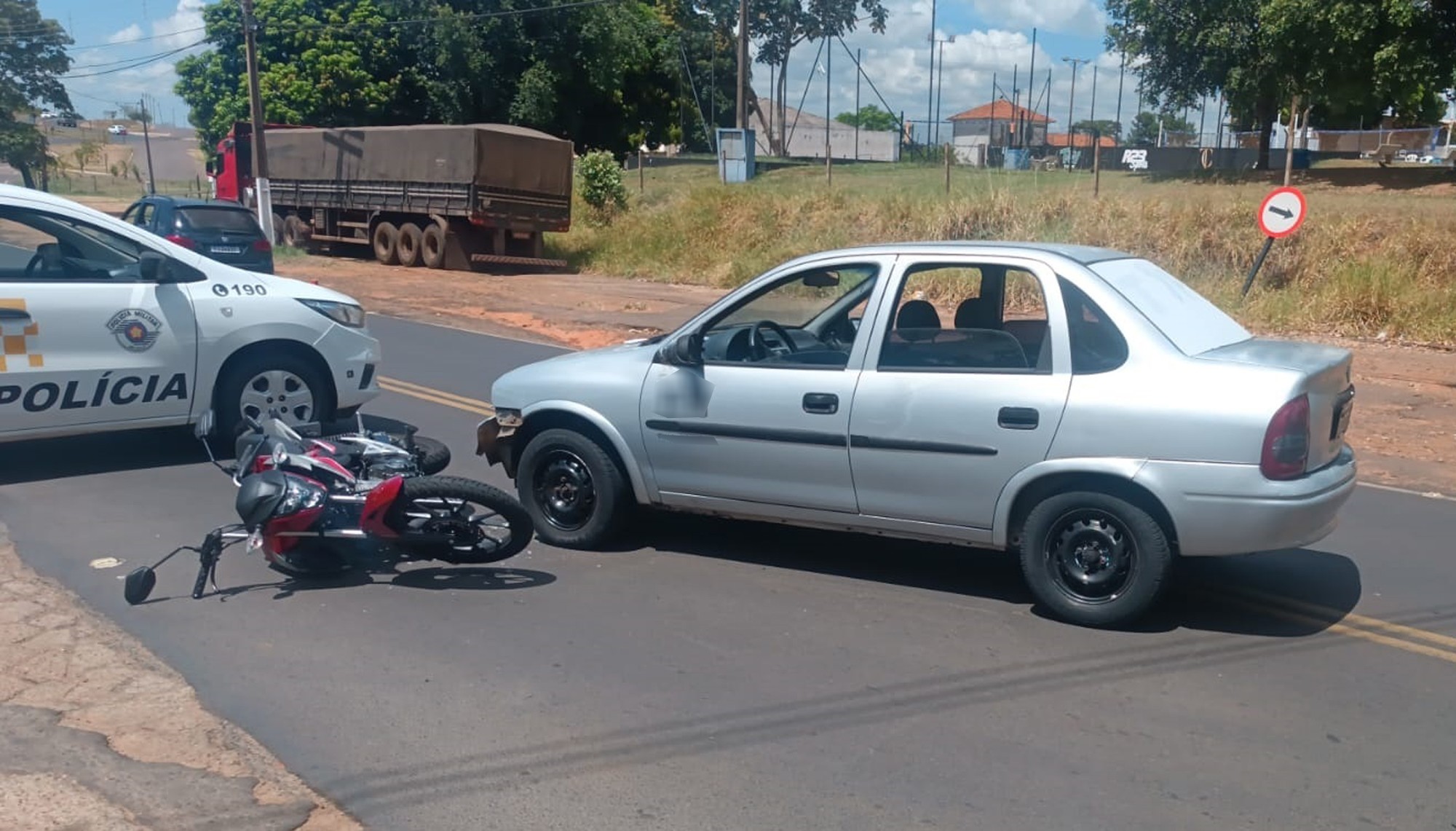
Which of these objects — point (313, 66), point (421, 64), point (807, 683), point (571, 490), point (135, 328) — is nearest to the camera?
point (807, 683)

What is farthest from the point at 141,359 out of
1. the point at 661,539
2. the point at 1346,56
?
the point at 1346,56

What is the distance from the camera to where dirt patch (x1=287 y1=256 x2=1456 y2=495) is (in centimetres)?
1047


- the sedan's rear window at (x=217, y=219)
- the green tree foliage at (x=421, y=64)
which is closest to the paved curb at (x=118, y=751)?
the sedan's rear window at (x=217, y=219)

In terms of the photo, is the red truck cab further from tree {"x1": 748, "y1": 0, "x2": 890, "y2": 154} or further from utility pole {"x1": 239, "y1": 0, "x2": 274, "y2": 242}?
tree {"x1": 748, "y1": 0, "x2": 890, "y2": 154}

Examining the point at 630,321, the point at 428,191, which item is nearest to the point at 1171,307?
the point at 630,321

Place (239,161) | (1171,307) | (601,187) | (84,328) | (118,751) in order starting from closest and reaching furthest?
(118,751)
(1171,307)
(84,328)
(239,161)
(601,187)

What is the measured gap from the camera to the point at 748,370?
6348 mm

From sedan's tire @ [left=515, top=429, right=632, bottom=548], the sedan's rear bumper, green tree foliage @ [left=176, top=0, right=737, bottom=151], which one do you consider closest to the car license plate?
the sedan's rear bumper

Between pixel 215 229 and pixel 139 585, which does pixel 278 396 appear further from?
pixel 215 229

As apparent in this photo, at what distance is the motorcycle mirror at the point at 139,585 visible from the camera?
5.76 m

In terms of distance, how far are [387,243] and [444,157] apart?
352 centimetres

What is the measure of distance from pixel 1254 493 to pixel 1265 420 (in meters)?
0.30

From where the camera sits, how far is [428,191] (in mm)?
27719

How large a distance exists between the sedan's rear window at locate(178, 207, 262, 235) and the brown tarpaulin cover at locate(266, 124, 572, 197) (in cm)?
693
